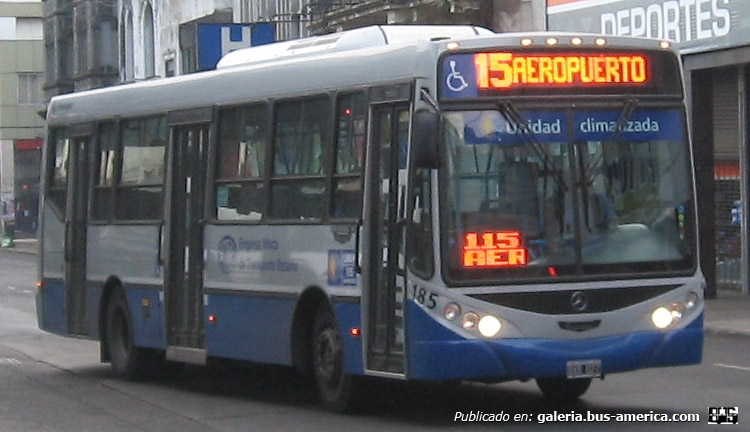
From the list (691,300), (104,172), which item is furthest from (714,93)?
(691,300)

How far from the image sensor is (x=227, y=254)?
51.0 feet

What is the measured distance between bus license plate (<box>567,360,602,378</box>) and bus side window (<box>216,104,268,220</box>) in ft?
12.0

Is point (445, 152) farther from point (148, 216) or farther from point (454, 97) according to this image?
point (148, 216)

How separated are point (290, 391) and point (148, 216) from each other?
244 cm

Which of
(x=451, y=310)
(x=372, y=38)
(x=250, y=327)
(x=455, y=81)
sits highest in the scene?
(x=372, y=38)

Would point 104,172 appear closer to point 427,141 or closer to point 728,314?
point 427,141

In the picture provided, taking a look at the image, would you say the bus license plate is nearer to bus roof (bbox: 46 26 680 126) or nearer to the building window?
bus roof (bbox: 46 26 680 126)

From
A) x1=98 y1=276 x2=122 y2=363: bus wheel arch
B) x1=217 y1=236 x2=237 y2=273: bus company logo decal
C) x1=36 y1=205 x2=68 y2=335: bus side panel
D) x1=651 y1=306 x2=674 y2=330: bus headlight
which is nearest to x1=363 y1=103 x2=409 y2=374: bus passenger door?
x1=651 y1=306 x2=674 y2=330: bus headlight

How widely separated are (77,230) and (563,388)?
22.7ft

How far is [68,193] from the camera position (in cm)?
1934

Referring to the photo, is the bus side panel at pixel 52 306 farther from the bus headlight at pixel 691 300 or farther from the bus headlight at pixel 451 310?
the bus headlight at pixel 691 300

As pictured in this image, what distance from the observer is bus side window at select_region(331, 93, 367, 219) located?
13.4 meters

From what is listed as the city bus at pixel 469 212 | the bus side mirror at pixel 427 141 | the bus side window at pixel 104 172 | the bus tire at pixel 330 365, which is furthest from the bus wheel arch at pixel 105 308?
the bus side mirror at pixel 427 141

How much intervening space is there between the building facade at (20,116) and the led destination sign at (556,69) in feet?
255
